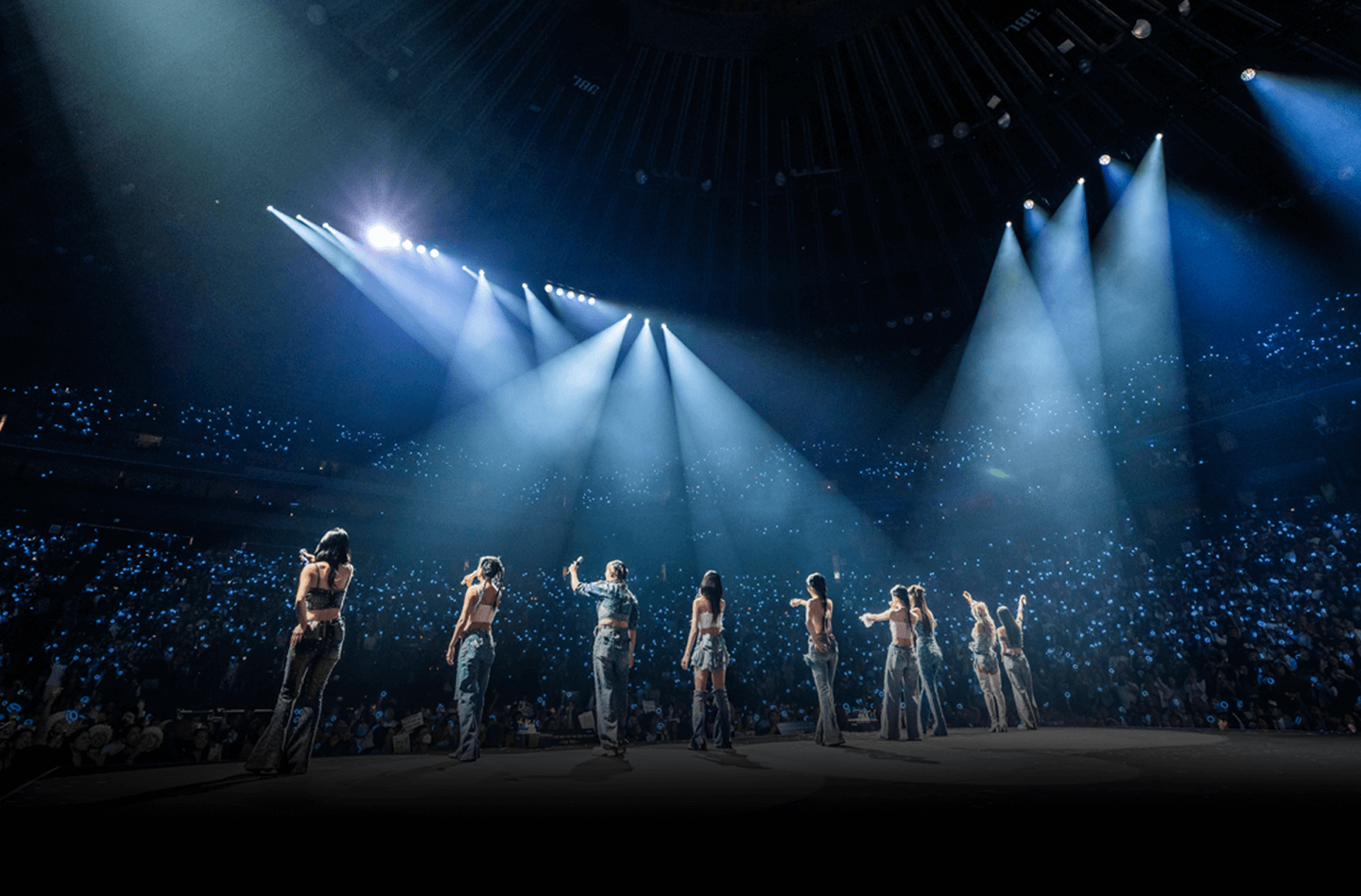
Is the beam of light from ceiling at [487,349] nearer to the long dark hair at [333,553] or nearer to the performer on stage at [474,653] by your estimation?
the performer on stage at [474,653]

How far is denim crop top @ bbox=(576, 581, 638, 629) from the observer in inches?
253

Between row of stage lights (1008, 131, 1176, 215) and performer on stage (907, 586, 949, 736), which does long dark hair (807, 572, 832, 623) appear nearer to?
performer on stage (907, 586, 949, 736)

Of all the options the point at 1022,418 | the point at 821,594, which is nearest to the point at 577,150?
the point at 821,594

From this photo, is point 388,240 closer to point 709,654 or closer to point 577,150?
point 577,150

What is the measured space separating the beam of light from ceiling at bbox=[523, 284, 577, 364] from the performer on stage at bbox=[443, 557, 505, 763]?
14.3m

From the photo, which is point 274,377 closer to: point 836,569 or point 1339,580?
point 836,569

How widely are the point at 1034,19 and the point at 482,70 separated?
10.8m

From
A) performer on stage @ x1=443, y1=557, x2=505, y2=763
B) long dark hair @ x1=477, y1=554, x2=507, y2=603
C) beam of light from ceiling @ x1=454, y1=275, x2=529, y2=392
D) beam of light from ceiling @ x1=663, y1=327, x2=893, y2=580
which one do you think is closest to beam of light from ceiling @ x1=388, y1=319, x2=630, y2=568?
beam of light from ceiling @ x1=454, y1=275, x2=529, y2=392

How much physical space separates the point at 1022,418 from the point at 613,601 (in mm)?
17085

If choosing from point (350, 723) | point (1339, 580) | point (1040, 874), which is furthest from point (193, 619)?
point (1339, 580)

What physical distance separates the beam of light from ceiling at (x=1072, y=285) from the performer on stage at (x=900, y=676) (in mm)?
12311

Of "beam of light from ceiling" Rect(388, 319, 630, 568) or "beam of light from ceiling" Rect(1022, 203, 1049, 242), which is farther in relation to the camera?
"beam of light from ceiling" Rect(388, 319, 630, 568)

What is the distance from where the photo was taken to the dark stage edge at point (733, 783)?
341 centimetres

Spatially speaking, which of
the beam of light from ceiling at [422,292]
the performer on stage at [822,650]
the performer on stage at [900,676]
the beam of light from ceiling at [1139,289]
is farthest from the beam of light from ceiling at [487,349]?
the beam of light from ceiling at [1139,289]
